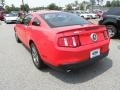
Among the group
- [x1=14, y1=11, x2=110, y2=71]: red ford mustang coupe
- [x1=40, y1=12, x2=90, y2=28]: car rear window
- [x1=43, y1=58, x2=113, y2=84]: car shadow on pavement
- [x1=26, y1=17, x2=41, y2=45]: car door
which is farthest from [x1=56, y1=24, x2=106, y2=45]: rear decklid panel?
[x1=26, y1=17, x2=41, y2=45]: car door

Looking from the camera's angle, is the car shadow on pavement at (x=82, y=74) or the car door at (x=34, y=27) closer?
the car shadow on pavement at (x=82, y=74)

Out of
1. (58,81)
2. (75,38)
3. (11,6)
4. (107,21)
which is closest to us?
(75,38)

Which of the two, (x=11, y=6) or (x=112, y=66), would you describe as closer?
(x=112, y=66)

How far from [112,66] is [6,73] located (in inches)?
108

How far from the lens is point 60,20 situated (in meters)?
5.30

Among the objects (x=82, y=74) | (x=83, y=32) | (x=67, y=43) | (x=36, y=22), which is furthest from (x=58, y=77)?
(x=36, y=22)

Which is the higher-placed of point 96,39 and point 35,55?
point 96,39

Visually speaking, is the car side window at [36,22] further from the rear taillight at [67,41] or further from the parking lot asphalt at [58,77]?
the rear taillight at [67,41]

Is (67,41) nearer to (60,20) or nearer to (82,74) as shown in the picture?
(82,74)

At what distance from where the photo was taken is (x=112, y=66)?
17.7 ft

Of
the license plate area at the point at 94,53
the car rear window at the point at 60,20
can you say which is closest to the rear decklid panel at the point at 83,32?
the license plate area at the point at 94,53

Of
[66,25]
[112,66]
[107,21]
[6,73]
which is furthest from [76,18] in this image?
[107,21]

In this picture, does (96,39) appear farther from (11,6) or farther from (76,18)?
(11,6)

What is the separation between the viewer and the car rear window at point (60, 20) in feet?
16.5
